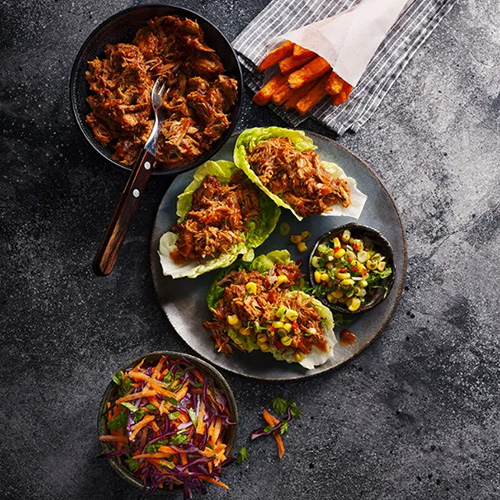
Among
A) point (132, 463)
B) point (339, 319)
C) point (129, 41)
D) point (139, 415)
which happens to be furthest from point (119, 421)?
point (129, 41)

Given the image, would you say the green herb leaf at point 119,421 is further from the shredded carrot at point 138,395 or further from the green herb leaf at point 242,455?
the green herb leaf at point 242,455

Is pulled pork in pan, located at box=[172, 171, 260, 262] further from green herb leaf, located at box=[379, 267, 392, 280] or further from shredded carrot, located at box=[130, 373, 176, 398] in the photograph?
green herb leaf, located at box=[379, 267, 392, 280]

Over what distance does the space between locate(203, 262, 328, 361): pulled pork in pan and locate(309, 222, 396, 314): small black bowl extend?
145 millimetres

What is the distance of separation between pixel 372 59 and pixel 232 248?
180 cm

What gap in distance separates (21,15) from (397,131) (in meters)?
2.95

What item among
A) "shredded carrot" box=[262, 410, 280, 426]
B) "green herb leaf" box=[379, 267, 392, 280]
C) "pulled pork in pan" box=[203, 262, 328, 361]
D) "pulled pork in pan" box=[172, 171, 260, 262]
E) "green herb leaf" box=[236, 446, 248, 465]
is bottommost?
"green herb leaf" box=[236, 446, 248, 465]

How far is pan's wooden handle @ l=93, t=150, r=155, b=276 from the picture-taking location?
437 centimetres

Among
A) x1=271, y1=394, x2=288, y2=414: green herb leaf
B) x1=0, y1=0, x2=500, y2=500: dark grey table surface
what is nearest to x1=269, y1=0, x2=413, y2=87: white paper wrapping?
x1=0, y1=0, x2=500, y2=500: dark grey table surface

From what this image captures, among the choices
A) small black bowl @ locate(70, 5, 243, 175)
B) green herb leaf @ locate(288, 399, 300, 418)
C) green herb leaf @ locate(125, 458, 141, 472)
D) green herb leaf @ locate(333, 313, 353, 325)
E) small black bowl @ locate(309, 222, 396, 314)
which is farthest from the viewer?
green herb leaf @ locate(288, 399, 300, 418)

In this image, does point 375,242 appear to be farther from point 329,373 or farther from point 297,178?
point 329,373

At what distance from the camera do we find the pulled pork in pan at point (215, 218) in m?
4.72

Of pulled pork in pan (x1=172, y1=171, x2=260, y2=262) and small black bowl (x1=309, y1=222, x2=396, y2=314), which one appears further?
small black bowl (x1=309, y1=222, x2=396, y2=314)

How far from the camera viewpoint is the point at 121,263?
199 inches

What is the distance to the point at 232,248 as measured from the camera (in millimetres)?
4824
